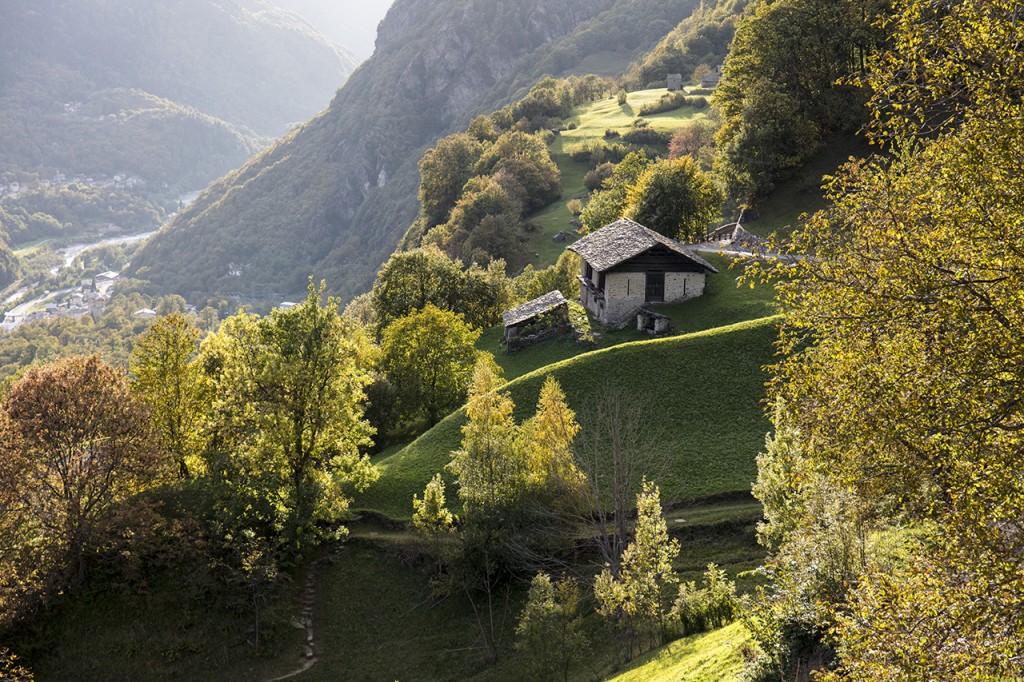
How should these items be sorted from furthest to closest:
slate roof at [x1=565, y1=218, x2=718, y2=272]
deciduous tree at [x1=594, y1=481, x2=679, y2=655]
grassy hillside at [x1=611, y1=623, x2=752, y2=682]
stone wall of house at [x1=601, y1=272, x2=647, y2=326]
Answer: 1. stone wall of house at [x1=601, y1=272, x2=647, y2=326]
2. slate roof at [x1=565, y1=218, x2=718, y2=272]
3. deciduous tree at [x1=594, y1=481, x2=679, y2=655]
4. grassy hillside at [x1=611, y1=623, x2=752, y2=682]

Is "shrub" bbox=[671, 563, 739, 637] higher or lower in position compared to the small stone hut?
lower

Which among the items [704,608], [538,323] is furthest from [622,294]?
[704,608]

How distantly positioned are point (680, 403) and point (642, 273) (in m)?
20.0

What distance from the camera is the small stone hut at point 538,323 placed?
225 ft

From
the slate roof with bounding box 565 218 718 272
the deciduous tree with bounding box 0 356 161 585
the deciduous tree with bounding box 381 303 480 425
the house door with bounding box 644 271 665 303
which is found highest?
the slate roof with bounding box 565 218 718 272

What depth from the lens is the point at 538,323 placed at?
228ft

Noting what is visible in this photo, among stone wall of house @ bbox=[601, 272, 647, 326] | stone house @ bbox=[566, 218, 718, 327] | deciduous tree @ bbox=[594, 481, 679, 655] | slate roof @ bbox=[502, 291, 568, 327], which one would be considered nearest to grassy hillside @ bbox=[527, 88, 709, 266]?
slate roof @ bbox=[502, 291, 568, 327]

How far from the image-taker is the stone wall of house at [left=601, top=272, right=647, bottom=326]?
64.1 metres

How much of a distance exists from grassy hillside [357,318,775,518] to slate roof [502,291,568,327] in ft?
49.1

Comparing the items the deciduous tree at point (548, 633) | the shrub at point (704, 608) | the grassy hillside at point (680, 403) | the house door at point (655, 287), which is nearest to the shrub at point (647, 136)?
the house door at point (655, 287)

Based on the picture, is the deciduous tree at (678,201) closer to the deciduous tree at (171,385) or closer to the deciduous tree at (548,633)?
the deciduous tree at (171,385)

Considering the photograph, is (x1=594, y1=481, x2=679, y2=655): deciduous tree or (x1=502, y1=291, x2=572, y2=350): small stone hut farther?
(x1=502, y1=291, x2=572, y2=350): small stone hut

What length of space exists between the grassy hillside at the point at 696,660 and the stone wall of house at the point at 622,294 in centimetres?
4119

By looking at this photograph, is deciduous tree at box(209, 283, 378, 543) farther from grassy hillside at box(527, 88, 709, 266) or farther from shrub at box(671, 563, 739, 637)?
grassy hillside at box(527, 88, 709, 266)
